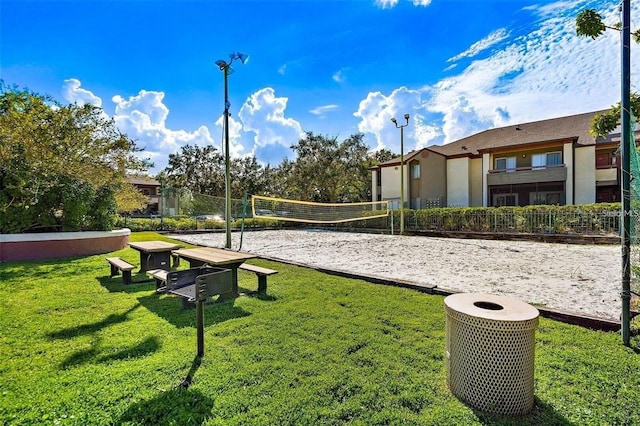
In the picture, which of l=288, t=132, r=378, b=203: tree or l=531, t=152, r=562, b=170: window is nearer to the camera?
l=531, t=152, r=562, b=170: window

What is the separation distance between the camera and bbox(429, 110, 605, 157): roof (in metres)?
22.6

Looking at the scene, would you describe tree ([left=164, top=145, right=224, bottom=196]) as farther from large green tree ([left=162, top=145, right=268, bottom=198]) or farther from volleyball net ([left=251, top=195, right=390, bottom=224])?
volleyball net ([left=251, top=195, right=390, bottom=224])

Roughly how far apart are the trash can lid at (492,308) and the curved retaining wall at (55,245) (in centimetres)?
1066

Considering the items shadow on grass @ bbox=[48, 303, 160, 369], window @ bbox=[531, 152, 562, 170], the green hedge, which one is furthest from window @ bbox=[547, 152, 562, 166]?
shadow on grass @ bbox=[48, 303, 160, 369]

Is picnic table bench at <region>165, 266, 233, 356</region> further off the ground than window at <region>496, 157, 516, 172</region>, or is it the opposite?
window at <region>496, 157, 516, 172</region>

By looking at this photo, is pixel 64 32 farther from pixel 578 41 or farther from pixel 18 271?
pixel 578 41

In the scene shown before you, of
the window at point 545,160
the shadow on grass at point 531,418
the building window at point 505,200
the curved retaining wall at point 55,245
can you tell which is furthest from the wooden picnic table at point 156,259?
the building window at point 505,200

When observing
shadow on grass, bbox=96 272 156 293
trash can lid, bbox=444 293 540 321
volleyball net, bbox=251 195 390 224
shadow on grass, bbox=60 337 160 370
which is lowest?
shadow on grass, bbox=60 337 160 370

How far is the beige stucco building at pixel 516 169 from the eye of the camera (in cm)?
2195

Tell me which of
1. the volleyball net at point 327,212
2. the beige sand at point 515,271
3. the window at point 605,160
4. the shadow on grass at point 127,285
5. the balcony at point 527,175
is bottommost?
the beige sand at point 515,271

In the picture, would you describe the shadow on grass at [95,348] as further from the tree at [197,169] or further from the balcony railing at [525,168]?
the tree at [197,169]

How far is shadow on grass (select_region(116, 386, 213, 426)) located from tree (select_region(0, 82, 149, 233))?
8739 millimetres

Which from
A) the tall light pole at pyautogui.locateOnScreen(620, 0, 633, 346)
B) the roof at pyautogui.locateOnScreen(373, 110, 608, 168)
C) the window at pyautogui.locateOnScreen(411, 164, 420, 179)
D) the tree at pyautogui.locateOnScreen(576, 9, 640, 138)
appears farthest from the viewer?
the window at pyautogui.locateOnScreen(411, 164, 420, 179)

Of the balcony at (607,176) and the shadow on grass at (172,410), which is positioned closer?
the shadow on grass at (172,410)
